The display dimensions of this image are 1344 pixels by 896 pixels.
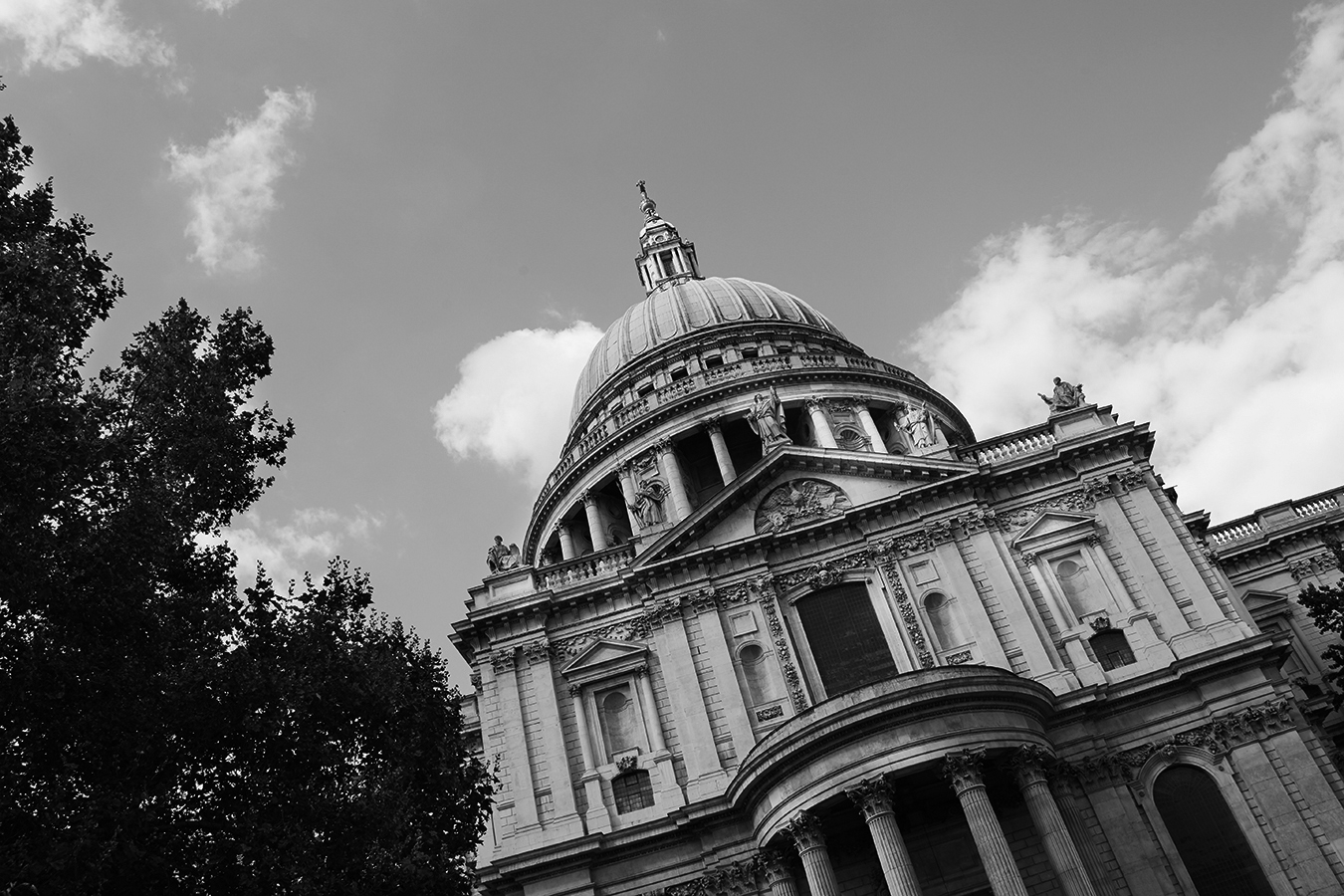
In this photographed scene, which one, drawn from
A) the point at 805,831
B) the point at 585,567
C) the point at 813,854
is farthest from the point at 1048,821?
the point at 585,567

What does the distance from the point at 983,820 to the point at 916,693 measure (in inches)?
120

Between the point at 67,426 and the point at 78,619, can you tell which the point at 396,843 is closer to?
the point at 78,619

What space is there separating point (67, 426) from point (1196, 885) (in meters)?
25.6

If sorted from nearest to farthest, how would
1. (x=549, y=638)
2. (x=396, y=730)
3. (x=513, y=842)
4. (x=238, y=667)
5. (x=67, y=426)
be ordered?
(x=67, y=426), (x=238, y=667), (x=396, y=730), (x=513, y=842), (x=549, y=638)

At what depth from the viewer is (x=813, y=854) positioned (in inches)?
959

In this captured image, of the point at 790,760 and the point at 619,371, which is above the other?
the point at 619,371

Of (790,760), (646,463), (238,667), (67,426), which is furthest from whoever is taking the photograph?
(646,463)

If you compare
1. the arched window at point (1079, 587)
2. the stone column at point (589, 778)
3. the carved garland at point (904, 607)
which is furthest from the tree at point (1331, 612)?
the stone column at point (589, 778)

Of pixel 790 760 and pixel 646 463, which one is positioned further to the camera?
pixel 646 463

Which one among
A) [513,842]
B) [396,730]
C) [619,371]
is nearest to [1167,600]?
[513,842]

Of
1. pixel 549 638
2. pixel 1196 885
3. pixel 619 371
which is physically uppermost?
pixel 619 371

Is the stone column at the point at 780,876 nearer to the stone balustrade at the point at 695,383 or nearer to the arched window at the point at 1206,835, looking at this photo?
the arched window at the point at 1206,835

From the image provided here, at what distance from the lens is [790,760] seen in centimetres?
2520

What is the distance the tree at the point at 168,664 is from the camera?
47.4ft
